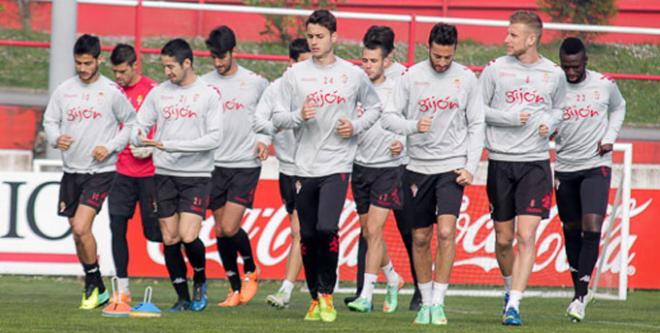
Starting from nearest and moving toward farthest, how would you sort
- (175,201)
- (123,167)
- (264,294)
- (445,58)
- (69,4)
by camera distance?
(445,58)
(175,201)
(123,167)
(264,294)
(69,4)

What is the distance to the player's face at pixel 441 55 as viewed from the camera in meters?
11.3

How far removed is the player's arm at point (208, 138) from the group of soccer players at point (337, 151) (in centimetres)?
1

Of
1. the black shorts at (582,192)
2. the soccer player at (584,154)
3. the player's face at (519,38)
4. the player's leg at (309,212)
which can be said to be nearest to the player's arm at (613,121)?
the soccer player at (584,154)

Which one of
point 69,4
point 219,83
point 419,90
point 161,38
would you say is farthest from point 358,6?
A: point 419,90

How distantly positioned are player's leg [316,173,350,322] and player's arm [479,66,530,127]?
4.09ft

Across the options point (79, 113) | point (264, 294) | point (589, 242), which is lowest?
point (264, 294)

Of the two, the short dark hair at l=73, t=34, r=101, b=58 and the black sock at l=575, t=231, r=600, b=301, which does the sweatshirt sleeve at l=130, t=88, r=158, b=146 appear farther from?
the black sock at l=575, t=231, r=600, b=301

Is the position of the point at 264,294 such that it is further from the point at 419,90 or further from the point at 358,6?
the point at 358,6

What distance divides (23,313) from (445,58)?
3743mm

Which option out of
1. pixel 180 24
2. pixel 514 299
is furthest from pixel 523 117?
pixel 180 24

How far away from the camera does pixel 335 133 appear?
11.5 meters

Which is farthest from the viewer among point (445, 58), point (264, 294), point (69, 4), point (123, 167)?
point (69, 4)

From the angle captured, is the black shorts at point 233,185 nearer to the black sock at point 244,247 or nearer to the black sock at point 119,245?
the black sock at point 244,247

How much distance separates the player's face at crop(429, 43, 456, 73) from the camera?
1131 cm
